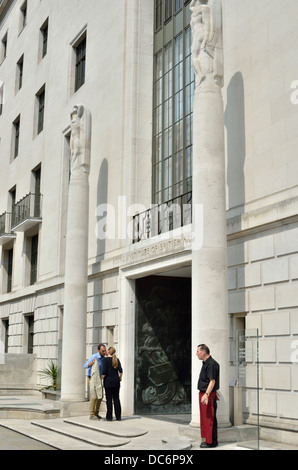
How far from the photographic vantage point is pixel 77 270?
1972 cm

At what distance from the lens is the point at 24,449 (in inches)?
479

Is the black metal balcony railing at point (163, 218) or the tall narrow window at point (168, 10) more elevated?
the tall narrow window at point (168, 10)

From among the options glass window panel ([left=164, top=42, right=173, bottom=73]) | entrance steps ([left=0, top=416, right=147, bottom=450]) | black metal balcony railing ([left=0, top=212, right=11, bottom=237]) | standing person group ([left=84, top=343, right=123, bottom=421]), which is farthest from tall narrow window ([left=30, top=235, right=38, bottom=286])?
standing person group ([left=84, top=343, right=123, bottom=421])

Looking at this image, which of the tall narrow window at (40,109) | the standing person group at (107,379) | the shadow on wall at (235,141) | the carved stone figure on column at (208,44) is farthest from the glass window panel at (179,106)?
the tall narrow window at (40,109)

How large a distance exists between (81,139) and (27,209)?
10.5 meters

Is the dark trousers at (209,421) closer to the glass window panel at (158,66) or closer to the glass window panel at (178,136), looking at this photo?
the glass window panel at (178,136)

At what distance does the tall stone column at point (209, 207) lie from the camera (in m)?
12.4

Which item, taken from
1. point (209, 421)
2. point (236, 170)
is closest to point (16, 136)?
point (236, 170)

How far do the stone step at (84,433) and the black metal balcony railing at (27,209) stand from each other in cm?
1391

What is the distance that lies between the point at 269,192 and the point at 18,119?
25275mm

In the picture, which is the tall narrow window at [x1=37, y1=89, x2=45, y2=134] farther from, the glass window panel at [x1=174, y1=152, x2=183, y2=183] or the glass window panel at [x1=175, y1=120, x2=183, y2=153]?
the glass window panel at [x1=174, y1=152, x2=183, y2=183]

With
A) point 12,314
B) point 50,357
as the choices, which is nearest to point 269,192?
point 50,357

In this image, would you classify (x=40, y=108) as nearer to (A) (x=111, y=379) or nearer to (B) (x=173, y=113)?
(B) (x=173, y=113)

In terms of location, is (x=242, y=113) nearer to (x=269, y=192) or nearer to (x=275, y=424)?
(x=269, y=192)
